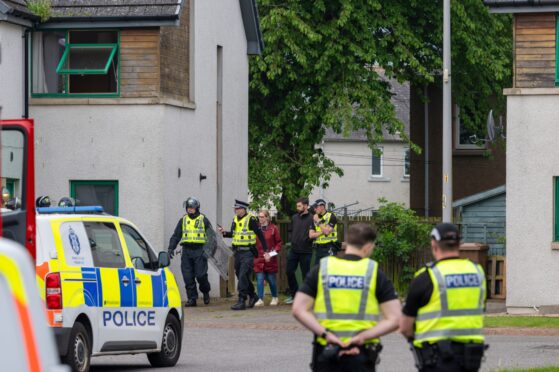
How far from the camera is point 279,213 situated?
38.8m

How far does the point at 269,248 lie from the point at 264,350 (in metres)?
7.46

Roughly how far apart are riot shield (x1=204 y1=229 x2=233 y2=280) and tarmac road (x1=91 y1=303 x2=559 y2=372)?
9.81ft

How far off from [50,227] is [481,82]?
1019 inches

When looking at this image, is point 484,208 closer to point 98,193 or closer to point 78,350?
point 98,193

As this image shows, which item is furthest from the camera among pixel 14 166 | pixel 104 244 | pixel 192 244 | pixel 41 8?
pixel 41 8

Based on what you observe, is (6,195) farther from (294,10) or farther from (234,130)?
(294,10)

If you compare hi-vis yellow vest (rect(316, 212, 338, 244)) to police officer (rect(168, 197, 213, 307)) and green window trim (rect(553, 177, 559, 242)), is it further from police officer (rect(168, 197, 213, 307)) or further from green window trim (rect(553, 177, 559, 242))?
green window trim (rect(553, 177, 559, 242))

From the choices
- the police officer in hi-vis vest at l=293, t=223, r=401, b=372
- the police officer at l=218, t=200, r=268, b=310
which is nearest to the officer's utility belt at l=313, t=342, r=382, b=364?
the police officer in hi-vis vest at l=293, t=223, r=401, b=372

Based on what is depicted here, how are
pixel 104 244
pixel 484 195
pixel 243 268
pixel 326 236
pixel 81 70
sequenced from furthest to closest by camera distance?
pixel 484 195
pixel 81 70
pixel 243 268
pixel 326 236
pixel 104 244

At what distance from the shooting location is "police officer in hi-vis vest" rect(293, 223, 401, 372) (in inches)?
334

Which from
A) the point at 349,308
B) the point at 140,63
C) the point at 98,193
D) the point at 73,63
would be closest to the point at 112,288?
the point at 349,308

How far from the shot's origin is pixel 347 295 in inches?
337

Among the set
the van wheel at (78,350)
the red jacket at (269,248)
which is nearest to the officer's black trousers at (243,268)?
the red jacket at (269,248)

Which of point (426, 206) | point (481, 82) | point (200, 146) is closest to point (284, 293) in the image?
point (200, 146)
